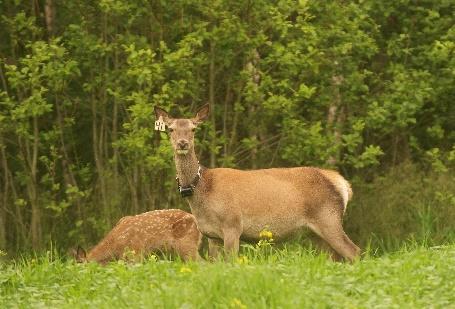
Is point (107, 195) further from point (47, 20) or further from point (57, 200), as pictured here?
point (47, 20)

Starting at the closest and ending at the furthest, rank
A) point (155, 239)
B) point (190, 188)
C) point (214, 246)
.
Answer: point (190, 188), point (214, 246), point (155, 239)

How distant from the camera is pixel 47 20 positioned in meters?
15.7

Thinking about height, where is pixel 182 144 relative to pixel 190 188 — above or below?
above

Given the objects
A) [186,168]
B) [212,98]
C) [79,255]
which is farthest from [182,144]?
[212,98]

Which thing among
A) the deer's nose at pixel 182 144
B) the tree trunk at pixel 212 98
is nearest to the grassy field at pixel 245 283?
the deer's nose at pixel 182 144

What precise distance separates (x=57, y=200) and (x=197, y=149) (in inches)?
80.5

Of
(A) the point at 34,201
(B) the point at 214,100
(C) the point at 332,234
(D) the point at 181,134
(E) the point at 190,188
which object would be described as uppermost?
(D) the point at 181,134

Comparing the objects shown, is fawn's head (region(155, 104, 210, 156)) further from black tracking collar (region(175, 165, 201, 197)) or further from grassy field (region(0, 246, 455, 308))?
grassy field (region(0, 246, 455, 308))

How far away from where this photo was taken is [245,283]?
26.7 ft

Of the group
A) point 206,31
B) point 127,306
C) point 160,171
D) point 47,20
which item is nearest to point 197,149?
point 160,171

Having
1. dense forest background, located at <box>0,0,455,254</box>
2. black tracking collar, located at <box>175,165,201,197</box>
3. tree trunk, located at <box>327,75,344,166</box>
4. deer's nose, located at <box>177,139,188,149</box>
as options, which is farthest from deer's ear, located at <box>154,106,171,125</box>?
tree trunk, located at <box>327,75,344,166</box>

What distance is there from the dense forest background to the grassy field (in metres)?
4.59

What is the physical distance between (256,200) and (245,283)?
13.1 feet

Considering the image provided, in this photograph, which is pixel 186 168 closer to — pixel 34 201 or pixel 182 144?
pixel 182 144
